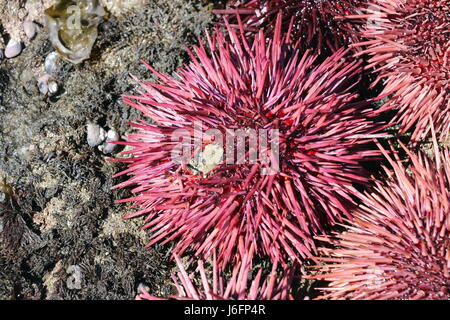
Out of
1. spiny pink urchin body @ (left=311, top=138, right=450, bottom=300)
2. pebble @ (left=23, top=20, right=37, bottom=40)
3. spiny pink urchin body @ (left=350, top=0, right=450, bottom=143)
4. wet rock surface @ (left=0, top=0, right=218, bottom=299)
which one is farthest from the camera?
pebble @ (left=23, top=20, right=37, bottom=40)

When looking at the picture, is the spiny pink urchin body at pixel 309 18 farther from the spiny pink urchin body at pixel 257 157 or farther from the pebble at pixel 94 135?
the pebble at pixel 94 135

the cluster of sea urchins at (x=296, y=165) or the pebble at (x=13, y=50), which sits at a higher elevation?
the pebble at (x=13, y=50)

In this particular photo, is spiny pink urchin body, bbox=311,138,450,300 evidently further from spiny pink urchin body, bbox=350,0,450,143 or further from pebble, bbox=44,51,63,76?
pebble, bbox=44,51,63,76

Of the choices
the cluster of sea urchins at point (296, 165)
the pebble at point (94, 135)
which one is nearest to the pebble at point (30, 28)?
the pebble at point (94, 135)

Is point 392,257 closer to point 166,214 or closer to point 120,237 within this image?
point 166,214

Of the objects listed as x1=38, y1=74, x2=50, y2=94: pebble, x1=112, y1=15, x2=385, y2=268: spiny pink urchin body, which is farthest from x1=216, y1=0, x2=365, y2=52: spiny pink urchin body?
x1=38, y1=74, x2=50, y2=94: pebble
